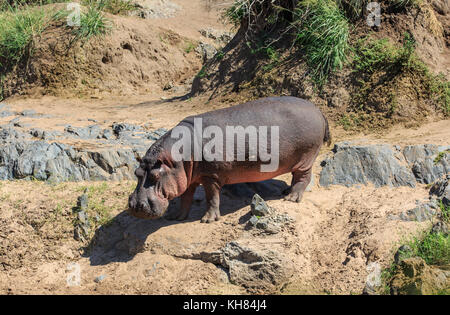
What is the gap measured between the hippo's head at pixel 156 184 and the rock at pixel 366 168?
86.0 inches

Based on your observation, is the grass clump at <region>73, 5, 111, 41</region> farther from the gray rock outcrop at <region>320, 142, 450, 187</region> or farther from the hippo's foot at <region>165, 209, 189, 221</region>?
the gray rock outcrop at <region>320, 142, 450, 187</region>

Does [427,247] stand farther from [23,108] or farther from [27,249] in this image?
[23,108]

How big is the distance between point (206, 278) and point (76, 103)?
690 cm

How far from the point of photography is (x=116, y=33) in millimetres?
12648

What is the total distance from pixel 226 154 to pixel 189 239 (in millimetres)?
1100

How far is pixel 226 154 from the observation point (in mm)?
5887

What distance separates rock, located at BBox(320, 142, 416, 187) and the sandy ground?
148 millimetres

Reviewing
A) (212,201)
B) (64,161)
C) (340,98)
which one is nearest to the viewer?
(212,201)

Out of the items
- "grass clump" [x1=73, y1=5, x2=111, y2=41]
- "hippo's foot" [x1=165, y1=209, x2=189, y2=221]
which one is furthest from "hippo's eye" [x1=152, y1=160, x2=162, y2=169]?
"grass clump" [x1=73, y1=5, x2=111, y2=41]

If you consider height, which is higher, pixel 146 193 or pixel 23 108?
pixel 23 108

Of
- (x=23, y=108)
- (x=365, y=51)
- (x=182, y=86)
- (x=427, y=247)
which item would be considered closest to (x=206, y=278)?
(x=427, y=247)

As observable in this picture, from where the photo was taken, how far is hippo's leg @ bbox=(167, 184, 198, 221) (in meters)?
6.23

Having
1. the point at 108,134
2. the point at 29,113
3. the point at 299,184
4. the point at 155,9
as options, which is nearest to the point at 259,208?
the point at 299,184

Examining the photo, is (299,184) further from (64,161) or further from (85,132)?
(85,132)
